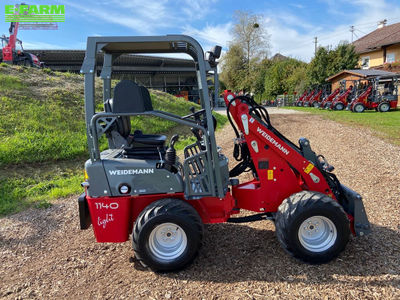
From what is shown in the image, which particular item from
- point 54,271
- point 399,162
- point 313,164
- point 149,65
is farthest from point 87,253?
point 149,65

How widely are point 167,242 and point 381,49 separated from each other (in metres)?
35.3

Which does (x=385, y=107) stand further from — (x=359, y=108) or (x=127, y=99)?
(x=127, y=99)

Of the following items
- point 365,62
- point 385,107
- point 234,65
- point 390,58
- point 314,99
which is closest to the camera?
point 385,107

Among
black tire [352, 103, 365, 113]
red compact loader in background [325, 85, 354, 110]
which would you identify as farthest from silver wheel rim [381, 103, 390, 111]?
red compact loader in background [325, 85, 354, 110]

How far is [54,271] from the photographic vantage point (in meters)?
3.47

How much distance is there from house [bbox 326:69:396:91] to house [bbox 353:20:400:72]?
4.38 meters

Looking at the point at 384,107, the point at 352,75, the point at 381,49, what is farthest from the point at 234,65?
the point at 384,107

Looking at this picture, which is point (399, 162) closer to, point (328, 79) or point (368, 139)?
point (368, 139)

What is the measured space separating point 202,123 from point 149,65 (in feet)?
96.5

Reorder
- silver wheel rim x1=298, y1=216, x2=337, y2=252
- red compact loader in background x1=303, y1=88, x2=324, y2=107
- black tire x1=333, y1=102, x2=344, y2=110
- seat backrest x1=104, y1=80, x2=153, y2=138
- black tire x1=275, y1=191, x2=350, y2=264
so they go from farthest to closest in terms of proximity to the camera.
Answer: red compact loader in background x1=303, y1=88, x2=324, y2=107 < black tire x1=333, y1=102, x2=344, y2=110 < silver wheel rim x1=298, y1=216, x2=337, y2=252 < black tire x1=275, y1=191, x2=350, y2=264 < seat backrest x1=104, y1=80, x2=153, y2=138

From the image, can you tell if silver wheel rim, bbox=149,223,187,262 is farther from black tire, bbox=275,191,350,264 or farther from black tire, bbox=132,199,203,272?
black tire, bbox=275,191,350,264

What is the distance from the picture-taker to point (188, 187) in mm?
3385

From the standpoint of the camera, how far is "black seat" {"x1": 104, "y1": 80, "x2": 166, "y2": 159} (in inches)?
121

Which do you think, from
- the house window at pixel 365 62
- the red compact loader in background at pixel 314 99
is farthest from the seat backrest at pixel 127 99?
the house window at pixel 365 62
